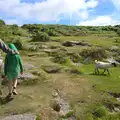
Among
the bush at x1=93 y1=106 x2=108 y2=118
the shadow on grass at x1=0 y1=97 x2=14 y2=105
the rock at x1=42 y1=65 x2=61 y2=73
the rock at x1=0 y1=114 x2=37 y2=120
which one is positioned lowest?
the bush at x1=93 y1=106 x2=108 y2=118

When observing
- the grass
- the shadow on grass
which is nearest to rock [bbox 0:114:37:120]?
the grass

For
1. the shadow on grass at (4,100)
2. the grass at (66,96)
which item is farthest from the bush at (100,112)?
the shadow on grass at (4,100)

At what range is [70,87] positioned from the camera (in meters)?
17.8

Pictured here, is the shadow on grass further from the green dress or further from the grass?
the green dress

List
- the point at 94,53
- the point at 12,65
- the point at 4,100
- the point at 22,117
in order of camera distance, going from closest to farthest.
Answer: the point at 22,117, the point at 12,65, the point at 4,100, the point at 94,53

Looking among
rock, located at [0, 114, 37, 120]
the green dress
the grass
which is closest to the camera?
rock, located at [0, 114, 37, 120]

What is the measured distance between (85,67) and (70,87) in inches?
459

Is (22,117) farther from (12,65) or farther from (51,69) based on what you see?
(51,69)

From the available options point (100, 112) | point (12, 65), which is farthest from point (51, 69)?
point (100, 112)

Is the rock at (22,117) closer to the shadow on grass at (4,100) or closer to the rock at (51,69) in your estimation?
the shadow on grass at (4,100)

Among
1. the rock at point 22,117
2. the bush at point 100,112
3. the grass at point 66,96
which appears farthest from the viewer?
the bush at point 100,112

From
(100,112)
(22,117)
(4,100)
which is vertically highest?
(4,100)

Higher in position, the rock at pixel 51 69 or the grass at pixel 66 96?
the rock at pixel 51 69

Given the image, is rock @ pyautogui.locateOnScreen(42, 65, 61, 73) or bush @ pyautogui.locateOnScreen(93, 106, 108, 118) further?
rock @ pyautogui.locateOnScreen(42, 65, 61, 73)
